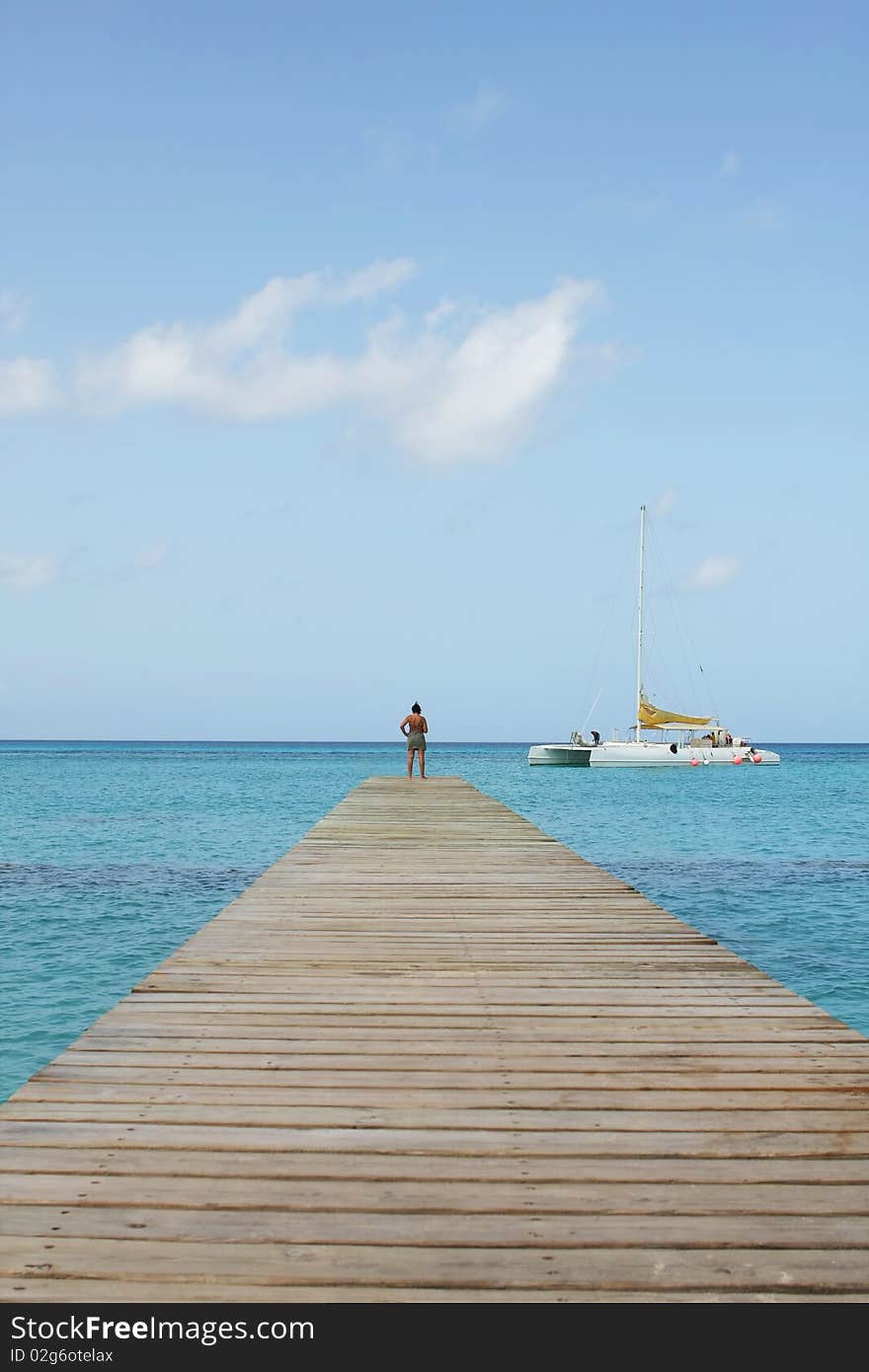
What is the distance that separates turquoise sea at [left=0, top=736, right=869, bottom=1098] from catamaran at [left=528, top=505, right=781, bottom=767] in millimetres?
9625

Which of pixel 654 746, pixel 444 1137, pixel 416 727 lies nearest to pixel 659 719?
pixel 654 746

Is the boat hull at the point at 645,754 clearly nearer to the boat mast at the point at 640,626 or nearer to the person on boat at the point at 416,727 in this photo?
the boat mast at the point at 640,626

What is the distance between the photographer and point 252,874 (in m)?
18.4

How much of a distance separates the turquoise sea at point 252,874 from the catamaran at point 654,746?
31.6 feet

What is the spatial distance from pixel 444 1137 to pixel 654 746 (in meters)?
51.4

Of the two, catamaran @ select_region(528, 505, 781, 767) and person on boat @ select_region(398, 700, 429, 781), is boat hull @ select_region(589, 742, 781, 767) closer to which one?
catamaran @ select_region(528, 505, 781, 767)

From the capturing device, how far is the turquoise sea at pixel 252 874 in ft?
33.7

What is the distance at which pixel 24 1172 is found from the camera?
3002mm

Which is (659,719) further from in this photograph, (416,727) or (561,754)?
(416,727)

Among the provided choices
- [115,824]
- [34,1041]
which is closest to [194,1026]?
[34,1041]

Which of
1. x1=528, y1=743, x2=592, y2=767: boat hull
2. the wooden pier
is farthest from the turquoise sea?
x1=528, y1=743, x2=592, y2=767: boat hull

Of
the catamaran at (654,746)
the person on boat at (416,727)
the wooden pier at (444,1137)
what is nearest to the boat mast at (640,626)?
the catamaran at (654,746)
